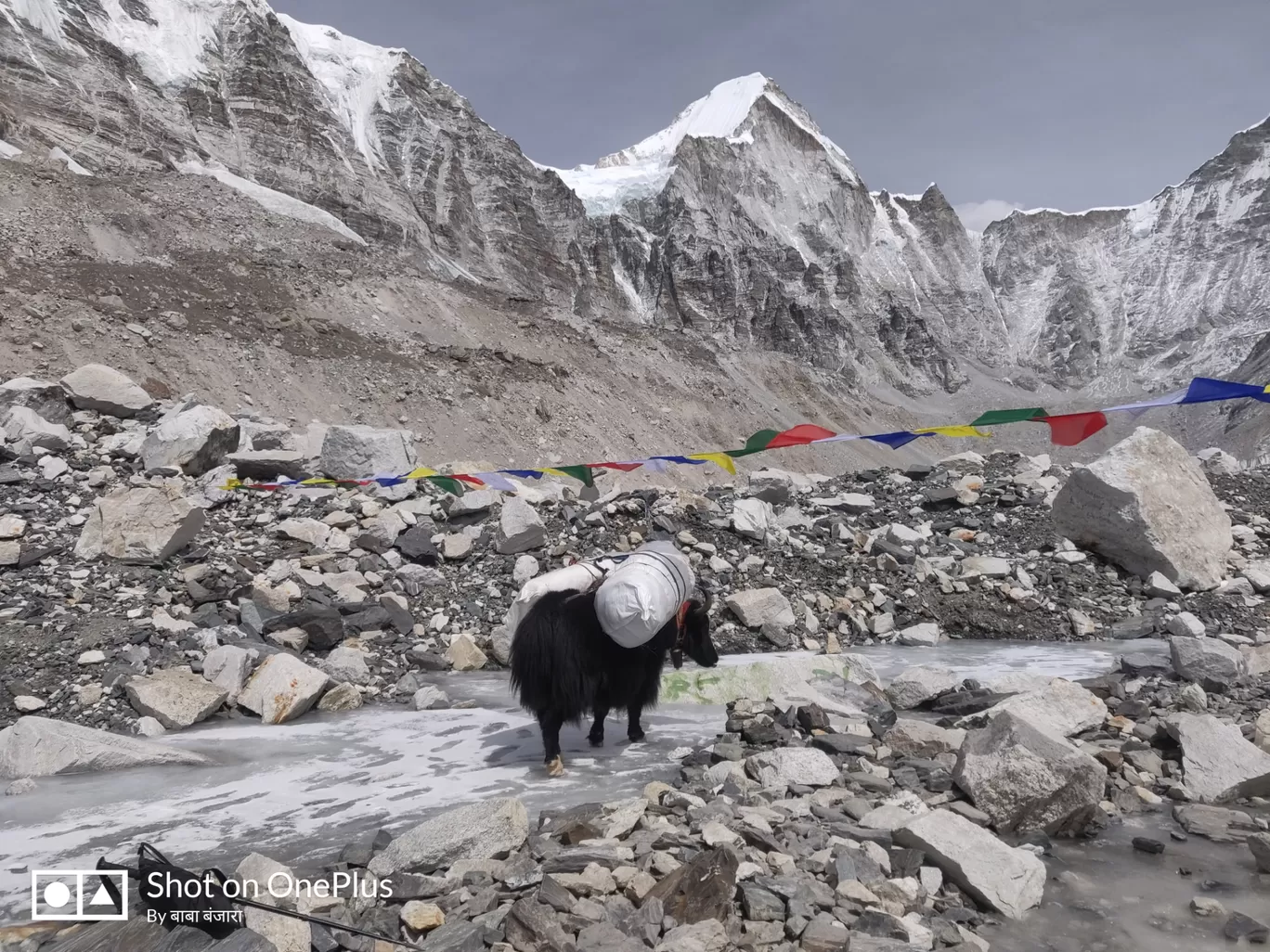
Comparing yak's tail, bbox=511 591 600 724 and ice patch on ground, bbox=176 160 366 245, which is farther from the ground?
ice patch on ground, bbox=176 160 366 245

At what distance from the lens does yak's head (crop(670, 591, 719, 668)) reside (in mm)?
4434

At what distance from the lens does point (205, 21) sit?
2021 inches

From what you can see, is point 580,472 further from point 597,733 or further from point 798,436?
point 597,733

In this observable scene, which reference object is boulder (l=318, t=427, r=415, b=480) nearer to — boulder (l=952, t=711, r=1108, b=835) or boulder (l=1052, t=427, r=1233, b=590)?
boulder (l=952, t=711, r=1108, b=835)

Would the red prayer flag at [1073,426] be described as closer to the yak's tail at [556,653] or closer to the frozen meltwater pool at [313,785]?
the frozen meltwater pool at [313,785]

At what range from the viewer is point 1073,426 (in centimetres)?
534

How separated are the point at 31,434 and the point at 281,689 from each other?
509 cm

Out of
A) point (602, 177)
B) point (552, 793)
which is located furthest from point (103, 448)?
point (602, 177)

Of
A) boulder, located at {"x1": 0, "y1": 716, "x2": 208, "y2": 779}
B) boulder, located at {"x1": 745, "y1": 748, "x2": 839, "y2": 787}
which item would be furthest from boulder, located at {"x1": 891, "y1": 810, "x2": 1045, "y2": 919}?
boulder, located at {"x1": 0, "y1": 716, "x2": 208, "y2": 779}

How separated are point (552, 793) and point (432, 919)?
1316 mm

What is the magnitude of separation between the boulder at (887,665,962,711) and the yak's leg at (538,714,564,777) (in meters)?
2.24

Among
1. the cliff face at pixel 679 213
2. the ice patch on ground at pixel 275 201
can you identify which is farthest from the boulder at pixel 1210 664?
the ice patch on ground at pixel 275 201

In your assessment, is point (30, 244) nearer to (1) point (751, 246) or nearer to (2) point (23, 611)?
(2) point (23, 611)

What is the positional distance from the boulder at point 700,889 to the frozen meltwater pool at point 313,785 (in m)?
1.21
